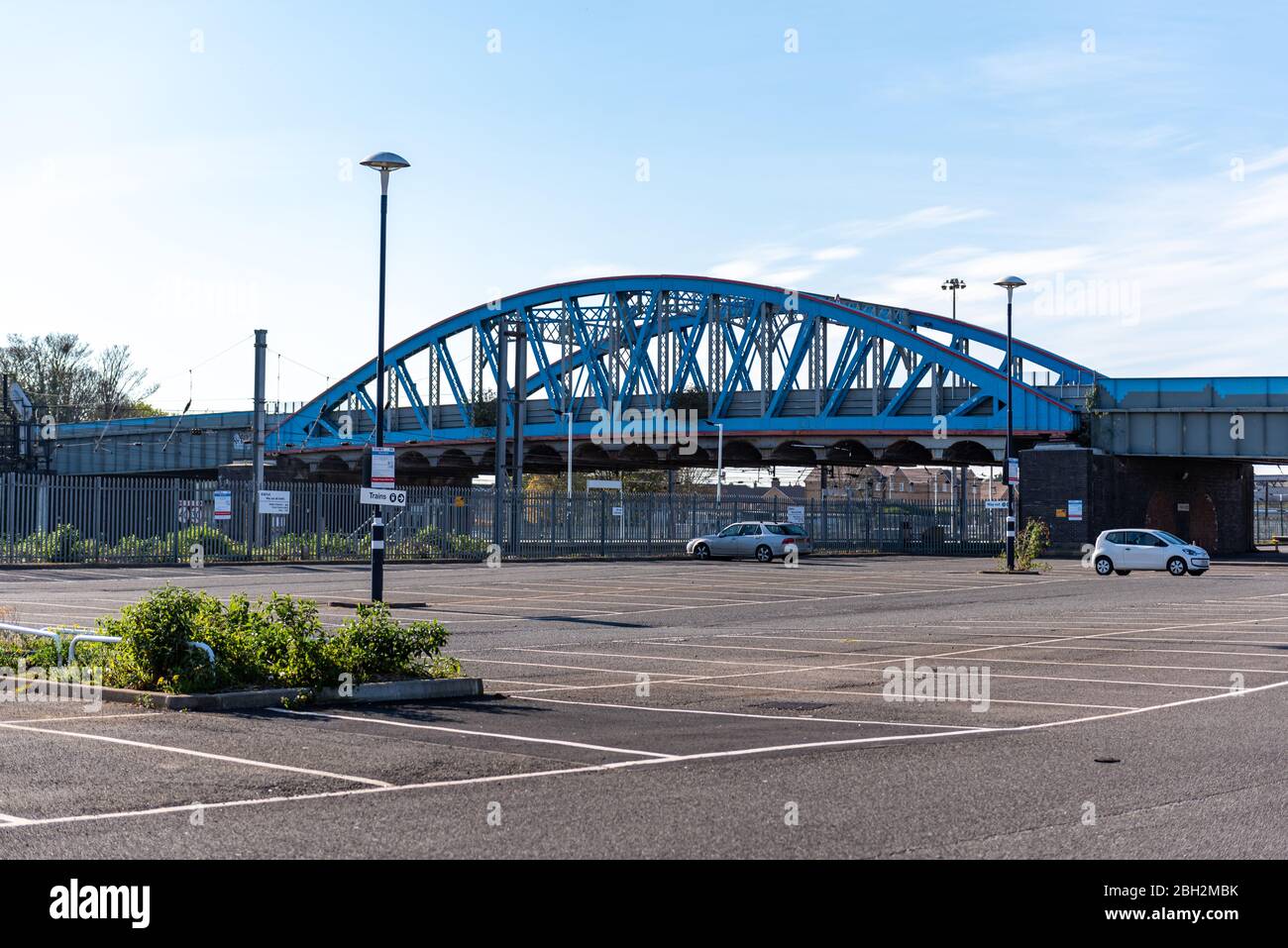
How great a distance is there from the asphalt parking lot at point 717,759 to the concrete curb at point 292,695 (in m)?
0.35

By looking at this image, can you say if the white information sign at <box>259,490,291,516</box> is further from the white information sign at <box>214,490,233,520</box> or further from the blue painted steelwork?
the blue painted steelwork

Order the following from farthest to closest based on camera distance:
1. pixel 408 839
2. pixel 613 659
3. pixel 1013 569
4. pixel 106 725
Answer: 1. pixel 1013 569
2. pixel 613 659
3. pixel 106 725
4. pixel 408 839

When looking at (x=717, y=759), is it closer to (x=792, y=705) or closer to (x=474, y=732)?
(x=474, y=732)

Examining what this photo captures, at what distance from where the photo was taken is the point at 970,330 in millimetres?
71750

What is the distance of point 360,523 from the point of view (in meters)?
49.8

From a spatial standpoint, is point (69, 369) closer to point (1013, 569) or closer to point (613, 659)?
point (1013, 569)

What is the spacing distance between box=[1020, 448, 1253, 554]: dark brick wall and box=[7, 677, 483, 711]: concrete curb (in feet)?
160

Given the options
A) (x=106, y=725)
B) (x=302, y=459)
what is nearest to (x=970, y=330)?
(x=302, y=459)

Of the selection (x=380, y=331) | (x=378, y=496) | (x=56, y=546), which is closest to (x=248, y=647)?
(x=378, y=496)

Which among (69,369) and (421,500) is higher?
(69,369)

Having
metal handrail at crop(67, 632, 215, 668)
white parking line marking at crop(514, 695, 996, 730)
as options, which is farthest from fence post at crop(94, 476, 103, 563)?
white parking line marking at crop(514, 695, 996, 730)

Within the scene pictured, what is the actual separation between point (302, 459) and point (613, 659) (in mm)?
85455

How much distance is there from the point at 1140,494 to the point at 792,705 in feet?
174
